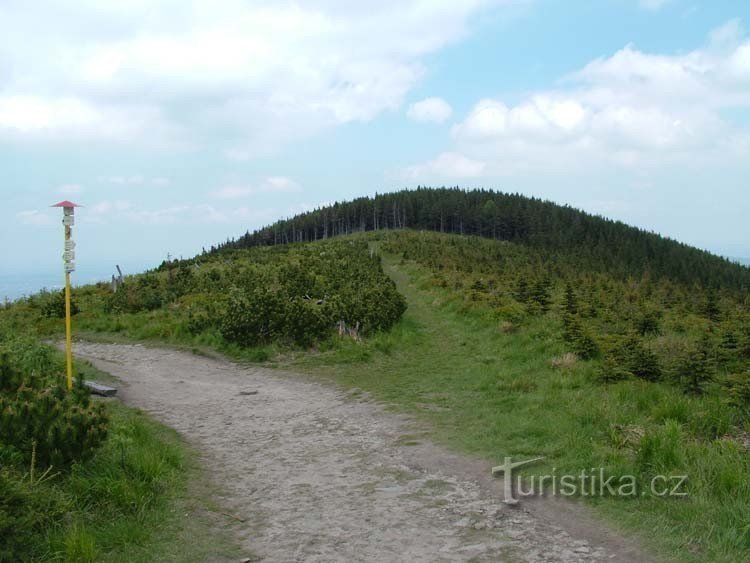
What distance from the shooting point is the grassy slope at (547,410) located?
482 cm

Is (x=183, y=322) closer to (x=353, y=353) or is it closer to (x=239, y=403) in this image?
(x=353, y=353)

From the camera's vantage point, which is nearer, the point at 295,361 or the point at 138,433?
the point at 138,433

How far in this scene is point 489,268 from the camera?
113 ft

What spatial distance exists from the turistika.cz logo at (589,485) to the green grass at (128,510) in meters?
3.00

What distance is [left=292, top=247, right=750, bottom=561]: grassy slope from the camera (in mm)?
4824

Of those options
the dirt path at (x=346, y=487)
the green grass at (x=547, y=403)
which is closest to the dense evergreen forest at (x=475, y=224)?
the green grass at (x=547, y=403)

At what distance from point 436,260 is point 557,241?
2401 inches

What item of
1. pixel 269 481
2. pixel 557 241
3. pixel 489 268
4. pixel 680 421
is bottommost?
pixel 269 481

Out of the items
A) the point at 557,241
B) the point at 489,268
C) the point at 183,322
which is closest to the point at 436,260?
the point at 489,268

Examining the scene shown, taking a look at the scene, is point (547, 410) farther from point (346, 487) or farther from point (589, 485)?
point (346, 487)

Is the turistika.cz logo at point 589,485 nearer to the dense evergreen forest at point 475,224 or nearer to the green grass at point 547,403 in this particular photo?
the green grass at point 547,403

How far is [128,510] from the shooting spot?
5312 millimetres

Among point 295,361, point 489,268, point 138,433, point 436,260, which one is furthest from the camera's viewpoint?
point 436,260

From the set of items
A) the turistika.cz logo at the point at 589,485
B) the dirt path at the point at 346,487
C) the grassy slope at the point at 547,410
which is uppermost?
the grassy slope at the point at 547,410
